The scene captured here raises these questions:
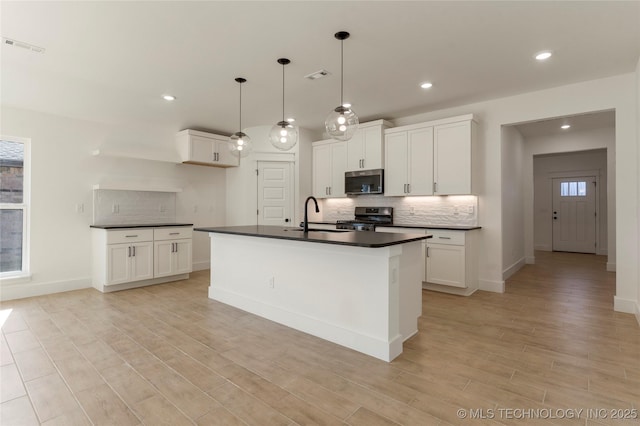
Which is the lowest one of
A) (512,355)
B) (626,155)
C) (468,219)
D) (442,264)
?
(512,355)

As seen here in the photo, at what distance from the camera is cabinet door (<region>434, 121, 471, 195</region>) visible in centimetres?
465

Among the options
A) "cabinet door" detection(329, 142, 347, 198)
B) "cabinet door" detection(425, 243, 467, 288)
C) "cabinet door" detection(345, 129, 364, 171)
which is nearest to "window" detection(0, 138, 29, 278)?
"cabinet door" detection(329, 142, 347, 198)

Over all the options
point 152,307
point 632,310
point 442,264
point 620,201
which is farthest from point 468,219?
point 152,307

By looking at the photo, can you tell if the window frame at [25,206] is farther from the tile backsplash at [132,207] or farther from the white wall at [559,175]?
the white wall at [559,175]

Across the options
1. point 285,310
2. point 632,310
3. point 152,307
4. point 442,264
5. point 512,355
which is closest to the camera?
point 512,355

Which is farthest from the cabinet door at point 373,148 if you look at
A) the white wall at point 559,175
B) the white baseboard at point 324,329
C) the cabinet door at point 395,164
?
the white wall at point 559,175

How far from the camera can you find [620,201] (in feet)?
12.6

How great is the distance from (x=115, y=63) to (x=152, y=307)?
2785 mm

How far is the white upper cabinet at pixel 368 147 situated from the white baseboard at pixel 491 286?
2.36 meters

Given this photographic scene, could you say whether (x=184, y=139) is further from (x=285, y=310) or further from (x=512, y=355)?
(x=512, y=355)

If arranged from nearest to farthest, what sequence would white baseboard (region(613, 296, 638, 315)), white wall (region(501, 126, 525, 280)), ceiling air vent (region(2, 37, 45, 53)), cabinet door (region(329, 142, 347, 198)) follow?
ceiling air vent (region(2, 37, 45, 53)) < white baseboard (region(613, 296, 638, 315)) < white wall (region(501, 126, 525, 280)) < cabinet door (region(329, 142, 347, 198))

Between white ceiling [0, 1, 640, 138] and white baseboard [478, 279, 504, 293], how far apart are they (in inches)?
105

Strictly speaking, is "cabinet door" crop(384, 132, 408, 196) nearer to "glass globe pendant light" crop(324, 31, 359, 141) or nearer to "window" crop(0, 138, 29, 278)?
"glass globe pendant light" crop(324, 31, 359, 141)

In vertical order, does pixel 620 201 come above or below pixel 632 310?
above
